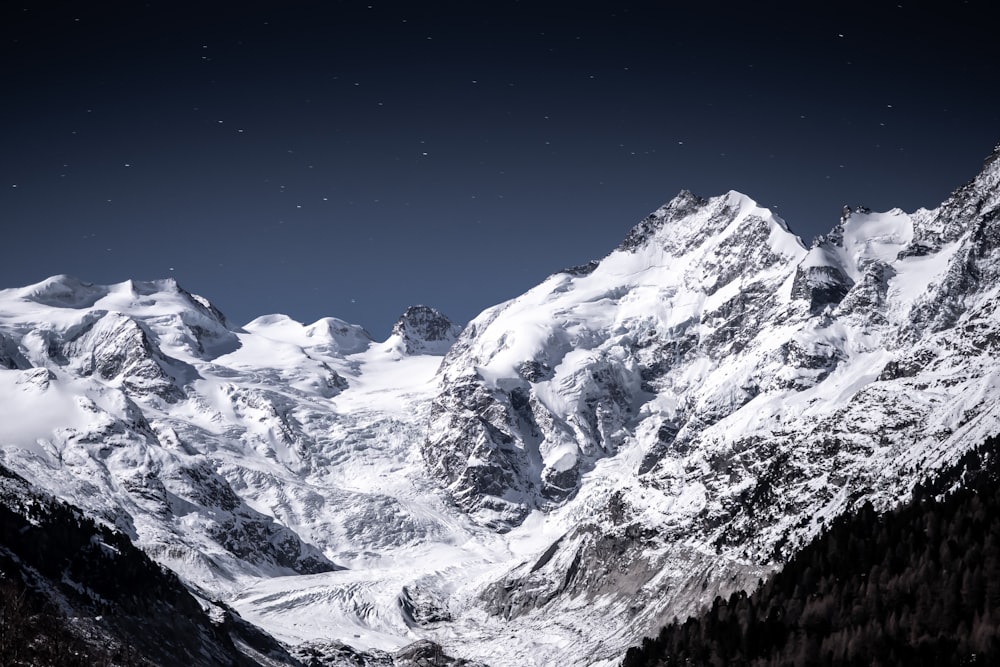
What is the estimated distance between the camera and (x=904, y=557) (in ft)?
561

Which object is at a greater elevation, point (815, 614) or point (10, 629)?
point (815, 614)

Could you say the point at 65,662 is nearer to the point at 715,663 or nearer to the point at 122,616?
the point at 122,616

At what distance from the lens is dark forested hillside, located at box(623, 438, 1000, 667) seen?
15088 centimetres

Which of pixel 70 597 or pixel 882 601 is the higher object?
pixel 882 601

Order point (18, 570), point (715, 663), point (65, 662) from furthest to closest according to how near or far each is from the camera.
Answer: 1. point (18, 570)
2. point (715, 663)
3. point (65, 662)

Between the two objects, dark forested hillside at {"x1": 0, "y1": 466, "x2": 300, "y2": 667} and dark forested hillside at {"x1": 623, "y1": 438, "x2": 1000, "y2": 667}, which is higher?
dark forested hillside at {"x1": 623, "y1": 438, "x2": 1000, "y2": 667}

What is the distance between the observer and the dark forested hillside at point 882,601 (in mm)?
150875

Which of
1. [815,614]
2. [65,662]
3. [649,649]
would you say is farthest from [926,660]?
[65,662]

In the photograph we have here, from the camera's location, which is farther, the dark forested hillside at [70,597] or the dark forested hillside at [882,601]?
the dark forested hillside at [70,597]

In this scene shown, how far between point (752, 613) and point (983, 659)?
35363 mm

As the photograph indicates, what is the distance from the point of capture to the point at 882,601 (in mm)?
162875

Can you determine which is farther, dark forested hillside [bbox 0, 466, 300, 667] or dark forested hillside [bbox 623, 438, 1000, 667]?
dark forested hillside [bbox 0, 466, 300, 667]

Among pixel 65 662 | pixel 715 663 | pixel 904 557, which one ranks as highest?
pixel 904 557

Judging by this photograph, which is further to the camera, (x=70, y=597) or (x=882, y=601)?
(x=70, y=597)
